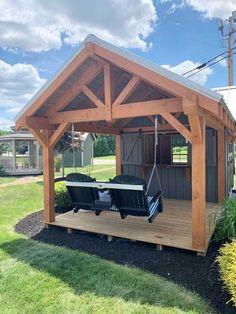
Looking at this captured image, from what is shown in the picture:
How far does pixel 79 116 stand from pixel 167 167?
4477 mm

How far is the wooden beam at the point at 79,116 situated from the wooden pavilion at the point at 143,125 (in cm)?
2

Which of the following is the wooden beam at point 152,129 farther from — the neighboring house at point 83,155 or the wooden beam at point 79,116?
the neighboring house at point 83,155

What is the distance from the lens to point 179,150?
29.4 ft

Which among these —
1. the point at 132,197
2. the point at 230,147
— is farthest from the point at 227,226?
the point at 230,147

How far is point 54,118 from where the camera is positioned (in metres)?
6.10

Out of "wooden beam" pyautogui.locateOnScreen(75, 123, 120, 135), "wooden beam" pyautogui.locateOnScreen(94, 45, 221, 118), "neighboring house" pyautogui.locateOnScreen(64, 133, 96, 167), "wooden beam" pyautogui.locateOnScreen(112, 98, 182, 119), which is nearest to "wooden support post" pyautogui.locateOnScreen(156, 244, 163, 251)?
"wooden beam" pyautogui.locateOnScreen(112, 98, 182, 119)

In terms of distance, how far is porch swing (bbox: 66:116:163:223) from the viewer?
A: 4.95m

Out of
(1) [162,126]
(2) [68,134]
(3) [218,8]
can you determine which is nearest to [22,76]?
(2) [68,134]

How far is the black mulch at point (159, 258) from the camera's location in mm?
→ 3527

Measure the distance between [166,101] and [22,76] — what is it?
29.3m

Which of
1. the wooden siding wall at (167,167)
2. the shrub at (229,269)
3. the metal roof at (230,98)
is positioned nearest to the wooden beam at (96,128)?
the wooden siding wall at (167,167)

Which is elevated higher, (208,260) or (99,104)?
(99,104)

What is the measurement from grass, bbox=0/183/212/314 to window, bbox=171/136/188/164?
540cm

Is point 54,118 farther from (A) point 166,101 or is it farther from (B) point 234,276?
→ (B) point 234,276
